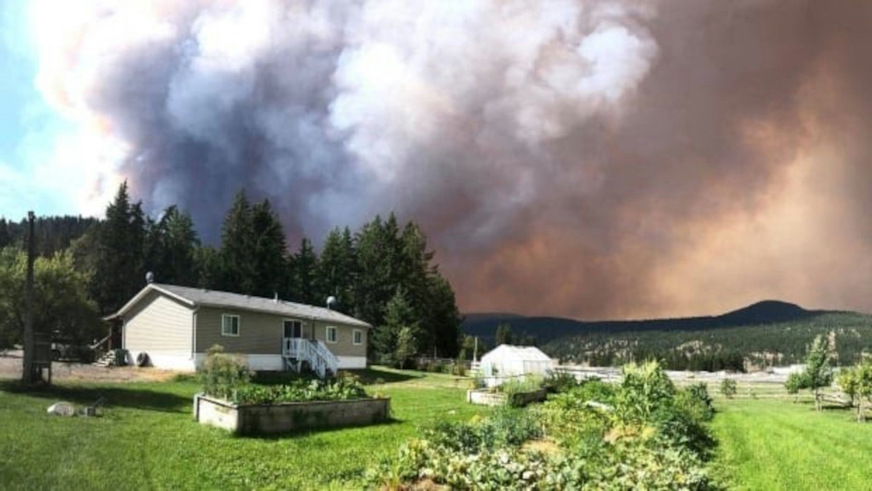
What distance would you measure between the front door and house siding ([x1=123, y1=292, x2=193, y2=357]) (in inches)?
267

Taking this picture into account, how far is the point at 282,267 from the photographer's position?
65188 millimetres

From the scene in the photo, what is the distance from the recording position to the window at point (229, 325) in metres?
33.8

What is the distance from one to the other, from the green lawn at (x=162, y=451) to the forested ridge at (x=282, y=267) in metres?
39.1

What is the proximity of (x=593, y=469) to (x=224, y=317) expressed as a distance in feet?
90.0

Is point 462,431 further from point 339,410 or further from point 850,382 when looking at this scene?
point 850,382

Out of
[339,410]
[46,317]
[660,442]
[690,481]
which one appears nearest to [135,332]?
[46,317]

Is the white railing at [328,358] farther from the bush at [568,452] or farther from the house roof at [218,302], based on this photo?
the bush at [568,452]

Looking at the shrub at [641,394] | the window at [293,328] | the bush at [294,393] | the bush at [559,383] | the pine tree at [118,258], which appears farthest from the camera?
the pine tree at [118,258]

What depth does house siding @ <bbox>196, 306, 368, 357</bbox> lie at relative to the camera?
32656 mm

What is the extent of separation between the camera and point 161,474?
34.9 ft

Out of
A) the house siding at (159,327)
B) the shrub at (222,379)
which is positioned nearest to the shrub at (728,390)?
the house siding at (159,327)

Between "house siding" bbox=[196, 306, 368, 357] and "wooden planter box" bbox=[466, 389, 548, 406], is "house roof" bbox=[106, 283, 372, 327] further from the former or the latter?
"wooden planter box" bbox=[466, 389, 548, 406]

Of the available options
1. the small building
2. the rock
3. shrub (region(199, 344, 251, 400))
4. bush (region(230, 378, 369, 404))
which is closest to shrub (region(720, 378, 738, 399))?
the small building

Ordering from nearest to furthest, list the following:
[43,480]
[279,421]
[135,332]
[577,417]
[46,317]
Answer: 1. [43,480]
2. [279,421]
3. [577,417]
4. [46,317]
5. [135,332]
